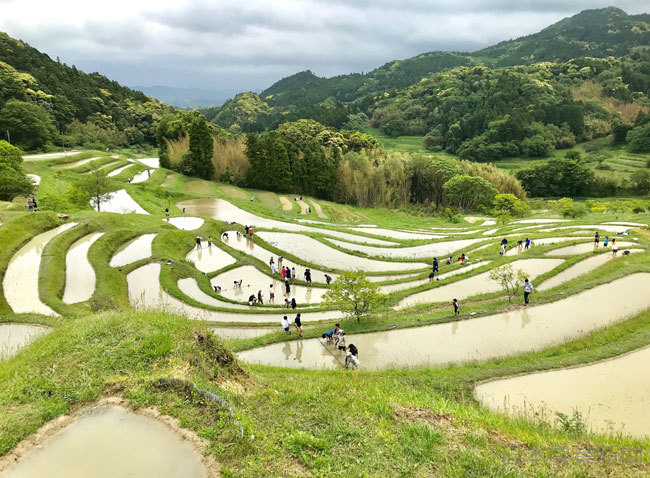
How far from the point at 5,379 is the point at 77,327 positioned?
2083mm

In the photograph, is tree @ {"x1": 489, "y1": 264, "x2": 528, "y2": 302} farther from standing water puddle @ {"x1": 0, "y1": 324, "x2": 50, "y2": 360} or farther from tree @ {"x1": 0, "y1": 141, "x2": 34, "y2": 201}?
tree @ {"x1": 0, "y1": 141, "x2": 34, "y2": 201}

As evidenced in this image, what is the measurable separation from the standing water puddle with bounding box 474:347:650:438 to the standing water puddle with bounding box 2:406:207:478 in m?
8.88

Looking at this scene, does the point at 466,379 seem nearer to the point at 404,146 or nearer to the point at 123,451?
the point at 123,451

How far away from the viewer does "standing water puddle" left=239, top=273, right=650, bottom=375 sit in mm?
14578

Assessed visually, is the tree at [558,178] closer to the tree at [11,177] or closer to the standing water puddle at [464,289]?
the standing water puddle at [464,289]

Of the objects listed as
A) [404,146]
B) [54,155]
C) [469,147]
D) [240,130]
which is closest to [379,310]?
[54,155]

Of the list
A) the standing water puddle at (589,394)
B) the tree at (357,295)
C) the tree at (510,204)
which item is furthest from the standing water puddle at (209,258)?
the tree at (510,204)

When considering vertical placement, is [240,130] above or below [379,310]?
above

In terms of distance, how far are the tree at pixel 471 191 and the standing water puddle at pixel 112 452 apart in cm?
5476

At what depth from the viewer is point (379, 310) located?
19375 mm

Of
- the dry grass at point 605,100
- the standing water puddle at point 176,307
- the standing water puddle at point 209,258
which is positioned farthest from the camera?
the dry grass at point 605,100

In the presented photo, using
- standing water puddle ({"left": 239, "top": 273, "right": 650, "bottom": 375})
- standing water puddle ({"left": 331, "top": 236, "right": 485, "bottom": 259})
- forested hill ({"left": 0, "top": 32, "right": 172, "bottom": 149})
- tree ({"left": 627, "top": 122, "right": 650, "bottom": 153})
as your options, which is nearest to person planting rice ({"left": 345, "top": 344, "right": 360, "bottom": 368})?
standing water puddle ({"left": 239, "top": 273, "right": 650, "bottom": 375})

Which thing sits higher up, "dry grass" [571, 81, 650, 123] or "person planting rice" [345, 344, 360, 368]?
"dry grass" [571, 81, 650, 123]

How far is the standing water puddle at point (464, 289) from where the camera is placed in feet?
67.6
